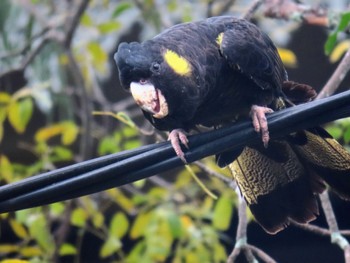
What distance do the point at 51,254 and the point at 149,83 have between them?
4.94 feet

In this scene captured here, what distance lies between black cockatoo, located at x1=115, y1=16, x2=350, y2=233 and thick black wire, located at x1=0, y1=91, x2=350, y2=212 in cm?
7

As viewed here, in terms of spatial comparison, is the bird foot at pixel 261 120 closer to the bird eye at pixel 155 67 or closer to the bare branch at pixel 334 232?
the bird eye at pixel 155 67

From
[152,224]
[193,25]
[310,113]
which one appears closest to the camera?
[310,113]

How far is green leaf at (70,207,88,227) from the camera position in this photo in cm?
311

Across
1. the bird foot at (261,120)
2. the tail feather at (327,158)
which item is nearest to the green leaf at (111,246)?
the tail feather at (327,158)

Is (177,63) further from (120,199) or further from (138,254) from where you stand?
(120,199)

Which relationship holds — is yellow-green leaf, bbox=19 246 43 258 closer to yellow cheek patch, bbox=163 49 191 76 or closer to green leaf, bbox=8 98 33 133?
green leaf, bbox=8 98 33 133

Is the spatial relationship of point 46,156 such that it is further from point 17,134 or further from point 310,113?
point 310,113

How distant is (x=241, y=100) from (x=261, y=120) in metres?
0.26

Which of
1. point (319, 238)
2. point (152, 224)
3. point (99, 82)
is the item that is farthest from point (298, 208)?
point (99, 82)

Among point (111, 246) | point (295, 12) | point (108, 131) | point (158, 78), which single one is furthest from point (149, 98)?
point (108, 131)

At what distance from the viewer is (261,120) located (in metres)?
1.75

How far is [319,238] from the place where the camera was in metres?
3.62

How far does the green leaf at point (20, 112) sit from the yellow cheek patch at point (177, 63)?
1188 millimetres
